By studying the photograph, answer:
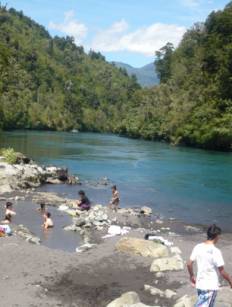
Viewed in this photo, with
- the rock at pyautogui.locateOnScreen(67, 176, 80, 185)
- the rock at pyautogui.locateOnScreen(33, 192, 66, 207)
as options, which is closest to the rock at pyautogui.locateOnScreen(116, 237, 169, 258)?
the rock at pyautogui.locateOnScreen(33, 192, 66, 207)

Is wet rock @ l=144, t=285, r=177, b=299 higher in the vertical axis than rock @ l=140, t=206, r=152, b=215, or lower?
higher

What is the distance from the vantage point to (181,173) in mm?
59531

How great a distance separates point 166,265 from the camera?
21.1 meters

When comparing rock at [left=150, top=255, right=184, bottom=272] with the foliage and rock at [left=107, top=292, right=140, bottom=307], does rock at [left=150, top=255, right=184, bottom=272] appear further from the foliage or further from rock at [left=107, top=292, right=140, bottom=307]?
the foliage

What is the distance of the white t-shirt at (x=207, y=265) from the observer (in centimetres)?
1231

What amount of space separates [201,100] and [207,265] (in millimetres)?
96753

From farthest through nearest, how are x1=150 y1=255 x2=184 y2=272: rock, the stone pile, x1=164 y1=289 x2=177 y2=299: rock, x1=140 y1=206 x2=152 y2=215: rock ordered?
the stone pile < x1=140 y1=206 x2=152 y2=215: rock < x1=150 y1=255 x2=184 y2=272: rock < x1=164 y1=289 x2=177 y2=299: rock

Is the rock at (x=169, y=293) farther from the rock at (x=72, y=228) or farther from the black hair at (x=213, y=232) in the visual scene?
the rock at (x=72, y=228)

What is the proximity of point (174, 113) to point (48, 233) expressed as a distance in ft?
299

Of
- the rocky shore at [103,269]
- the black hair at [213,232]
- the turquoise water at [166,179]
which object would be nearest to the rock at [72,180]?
the turquoise water at [166,179]

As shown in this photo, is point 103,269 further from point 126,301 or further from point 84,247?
point 126,301

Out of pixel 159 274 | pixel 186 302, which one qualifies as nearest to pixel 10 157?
pixel 159 274

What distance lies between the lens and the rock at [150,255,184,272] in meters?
20.9

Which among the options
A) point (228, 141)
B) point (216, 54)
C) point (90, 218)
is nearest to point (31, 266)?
point (90, 218)
